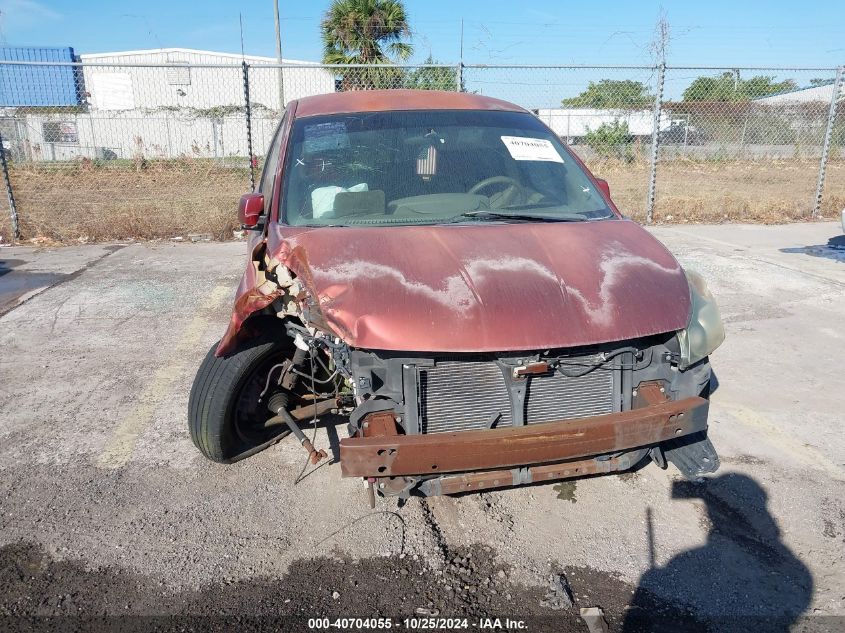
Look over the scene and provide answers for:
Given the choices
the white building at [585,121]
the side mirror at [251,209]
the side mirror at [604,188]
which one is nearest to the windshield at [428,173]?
the side mirror at [604,188]

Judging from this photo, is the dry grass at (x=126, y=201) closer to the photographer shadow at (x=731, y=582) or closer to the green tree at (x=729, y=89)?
the photographer shadow at (x=731, y=582)

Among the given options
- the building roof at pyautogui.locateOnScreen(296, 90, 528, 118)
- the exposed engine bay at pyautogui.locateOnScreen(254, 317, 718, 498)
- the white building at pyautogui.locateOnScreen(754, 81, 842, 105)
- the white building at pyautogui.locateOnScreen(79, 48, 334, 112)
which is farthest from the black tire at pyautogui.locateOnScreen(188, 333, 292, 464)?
the white building at pyautogui.locateOnScreen(79, 48, 334, 112)

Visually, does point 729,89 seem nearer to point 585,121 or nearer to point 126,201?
point 585,121

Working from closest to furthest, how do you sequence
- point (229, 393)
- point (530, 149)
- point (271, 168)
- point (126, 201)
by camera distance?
point (229, 393) → point (530, 149) → point (271, 168) → point (126, 201)

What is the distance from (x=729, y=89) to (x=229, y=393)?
15.3 m

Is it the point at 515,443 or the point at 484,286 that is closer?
the point at 515,443

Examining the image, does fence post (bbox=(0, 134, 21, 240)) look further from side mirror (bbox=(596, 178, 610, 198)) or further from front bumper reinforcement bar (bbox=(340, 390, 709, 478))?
front bumper reinforcement bar (bbox=(340, 390, 709, 478))

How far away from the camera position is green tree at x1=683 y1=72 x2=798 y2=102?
1420 centimetres

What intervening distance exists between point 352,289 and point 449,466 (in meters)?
0.78

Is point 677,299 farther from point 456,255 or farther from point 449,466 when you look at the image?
point 449,466

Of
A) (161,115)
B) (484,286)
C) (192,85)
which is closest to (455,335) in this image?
(484,286)

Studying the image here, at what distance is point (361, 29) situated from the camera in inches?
674

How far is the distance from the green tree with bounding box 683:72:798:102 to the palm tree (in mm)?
7383

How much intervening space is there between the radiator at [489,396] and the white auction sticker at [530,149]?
5.30 ft
